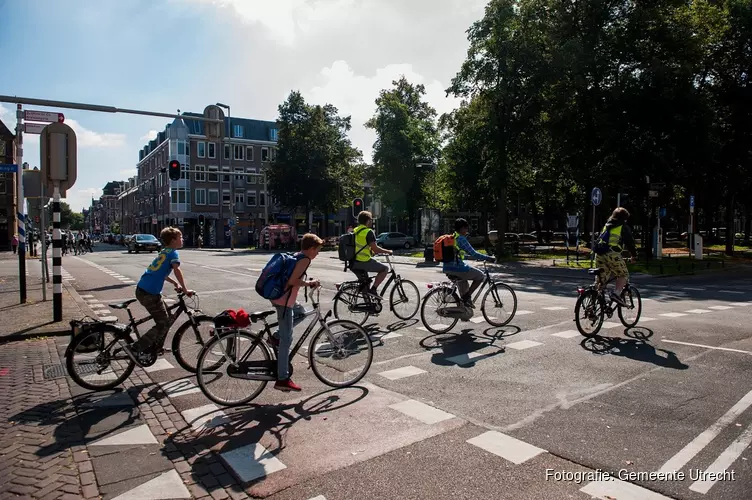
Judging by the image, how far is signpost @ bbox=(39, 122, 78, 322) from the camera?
29.0 feet

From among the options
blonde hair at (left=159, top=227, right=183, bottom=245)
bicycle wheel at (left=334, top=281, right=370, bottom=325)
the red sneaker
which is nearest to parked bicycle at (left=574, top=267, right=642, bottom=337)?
bicycle wheel at (left=334, top=281, right=370, bottom=325)

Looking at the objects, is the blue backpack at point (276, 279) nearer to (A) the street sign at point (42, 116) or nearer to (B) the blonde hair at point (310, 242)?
(B) the blonde hair at point (310, 242)

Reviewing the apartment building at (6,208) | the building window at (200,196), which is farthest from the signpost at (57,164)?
the building window at (200,196)

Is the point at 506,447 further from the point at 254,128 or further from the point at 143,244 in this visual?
the point at 254,128

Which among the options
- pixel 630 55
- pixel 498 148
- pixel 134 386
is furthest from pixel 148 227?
pixel 134 386

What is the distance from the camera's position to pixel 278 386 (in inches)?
208

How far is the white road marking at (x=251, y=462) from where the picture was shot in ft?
12.0

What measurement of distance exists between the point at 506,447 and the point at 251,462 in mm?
1884

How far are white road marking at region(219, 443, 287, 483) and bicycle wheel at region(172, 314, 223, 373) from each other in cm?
217

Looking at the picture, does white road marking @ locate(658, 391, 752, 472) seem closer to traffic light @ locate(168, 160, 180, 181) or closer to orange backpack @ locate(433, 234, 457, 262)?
orange backpack @ locate(433, 234, 457, 262)

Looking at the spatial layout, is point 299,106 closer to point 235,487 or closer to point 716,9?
point 716,9

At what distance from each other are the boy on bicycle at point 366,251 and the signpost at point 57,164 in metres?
4.85

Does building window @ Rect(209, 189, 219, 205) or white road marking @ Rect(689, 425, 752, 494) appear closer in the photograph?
white road marking @ Rect(689, 425, 752, 494)

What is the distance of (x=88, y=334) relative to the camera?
5520 mm
